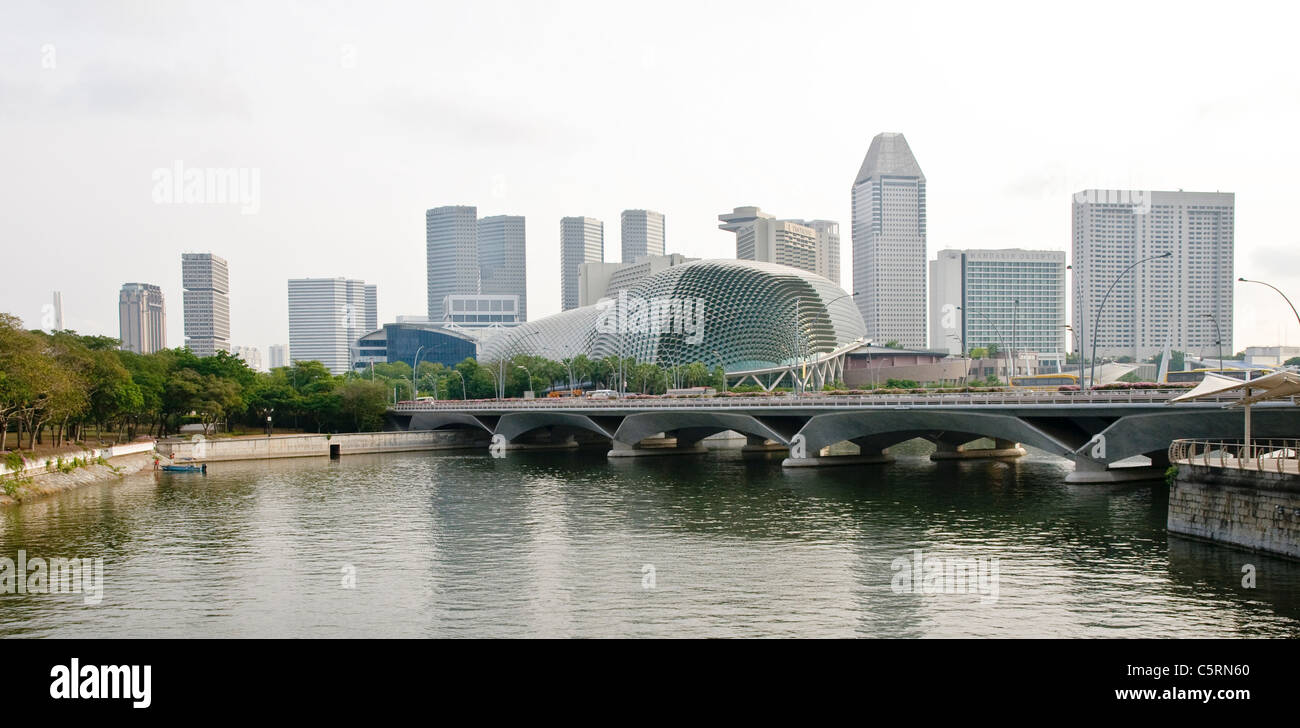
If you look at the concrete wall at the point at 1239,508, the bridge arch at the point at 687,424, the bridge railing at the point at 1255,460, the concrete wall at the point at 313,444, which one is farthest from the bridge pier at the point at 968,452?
the concrete wall at the point at 313,444

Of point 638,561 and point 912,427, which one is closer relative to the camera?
point 638,561

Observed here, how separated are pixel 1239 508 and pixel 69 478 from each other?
2083 inches

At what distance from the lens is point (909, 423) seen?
50719 mm

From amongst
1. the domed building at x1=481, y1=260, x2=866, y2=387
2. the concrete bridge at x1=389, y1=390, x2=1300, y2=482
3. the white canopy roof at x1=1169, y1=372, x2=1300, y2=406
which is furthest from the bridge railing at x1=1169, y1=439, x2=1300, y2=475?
the domed building at x1=481, y1=260, x2=866, y2=387

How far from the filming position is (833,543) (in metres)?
30.4

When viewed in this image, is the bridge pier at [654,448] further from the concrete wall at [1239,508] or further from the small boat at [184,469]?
the concrete wall at [1239,508]

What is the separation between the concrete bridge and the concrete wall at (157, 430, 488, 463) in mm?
3281

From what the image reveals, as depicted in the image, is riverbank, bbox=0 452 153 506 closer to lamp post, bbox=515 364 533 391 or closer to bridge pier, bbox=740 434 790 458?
bridge pier, bbox=740 434 790 458

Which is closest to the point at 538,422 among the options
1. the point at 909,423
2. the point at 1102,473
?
the point at 909,423

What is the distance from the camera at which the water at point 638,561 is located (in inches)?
808

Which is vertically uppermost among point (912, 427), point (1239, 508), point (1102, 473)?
point (912, 427)

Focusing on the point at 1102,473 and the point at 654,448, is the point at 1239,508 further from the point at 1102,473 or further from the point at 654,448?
the point at 654,448
